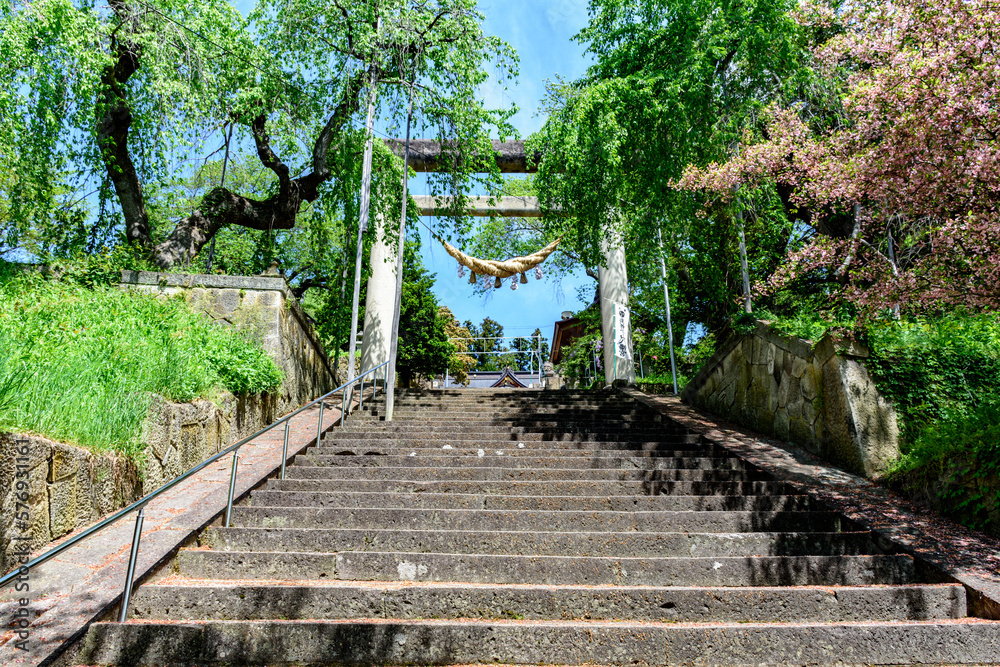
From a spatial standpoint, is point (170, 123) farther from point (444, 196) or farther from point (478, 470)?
point (478, 470)

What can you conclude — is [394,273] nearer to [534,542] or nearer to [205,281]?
[205,281]

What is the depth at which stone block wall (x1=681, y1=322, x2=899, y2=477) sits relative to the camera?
221 inches

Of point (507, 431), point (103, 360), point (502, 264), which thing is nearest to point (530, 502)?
point (507, 431)

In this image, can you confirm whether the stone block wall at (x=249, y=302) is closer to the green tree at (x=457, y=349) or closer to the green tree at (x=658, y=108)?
the green tree at (x=658, y=108)

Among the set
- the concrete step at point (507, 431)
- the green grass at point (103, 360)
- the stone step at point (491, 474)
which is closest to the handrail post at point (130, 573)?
the green grass at point (103, 360)

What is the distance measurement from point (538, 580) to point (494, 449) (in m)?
2.75

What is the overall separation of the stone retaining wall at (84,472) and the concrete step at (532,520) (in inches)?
35.1

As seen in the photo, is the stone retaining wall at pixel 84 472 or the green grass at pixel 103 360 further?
the green grass at pixel 103 360

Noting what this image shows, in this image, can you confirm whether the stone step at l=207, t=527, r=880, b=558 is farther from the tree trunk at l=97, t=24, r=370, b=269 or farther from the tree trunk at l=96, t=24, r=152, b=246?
the tree trunk at l=96, t=24, r=152, b=246

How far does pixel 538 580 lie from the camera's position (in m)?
3.66

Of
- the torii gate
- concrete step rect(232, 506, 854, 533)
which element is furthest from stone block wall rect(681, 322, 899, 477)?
the torii gate

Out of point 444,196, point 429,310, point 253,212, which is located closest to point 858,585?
point 444,196

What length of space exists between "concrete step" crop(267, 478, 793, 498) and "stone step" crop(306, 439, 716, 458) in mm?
975

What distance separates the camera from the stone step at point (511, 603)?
3.26m
